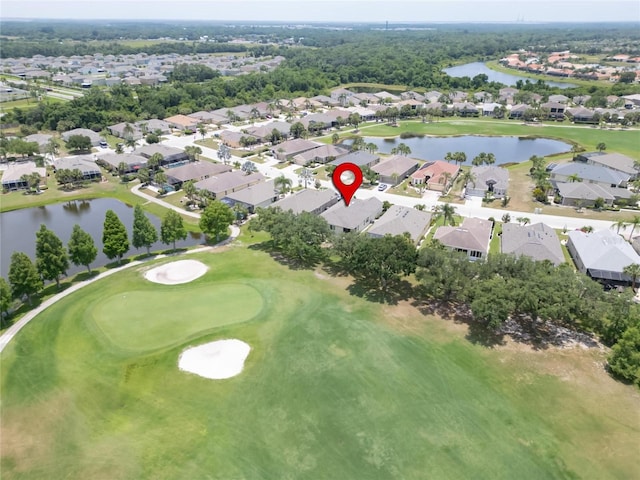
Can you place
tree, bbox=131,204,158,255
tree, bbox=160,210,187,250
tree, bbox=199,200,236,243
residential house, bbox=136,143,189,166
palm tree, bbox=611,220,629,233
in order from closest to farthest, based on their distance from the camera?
tree, bbox=131,204,158,255 < tree, bbox=160,210,187,250 < tree, bbox=199,200,236,243 < palm tree, bbox=611,220,629,233 < residential house, bbox=136,143,189,166

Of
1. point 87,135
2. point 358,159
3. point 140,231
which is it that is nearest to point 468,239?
point 358,159

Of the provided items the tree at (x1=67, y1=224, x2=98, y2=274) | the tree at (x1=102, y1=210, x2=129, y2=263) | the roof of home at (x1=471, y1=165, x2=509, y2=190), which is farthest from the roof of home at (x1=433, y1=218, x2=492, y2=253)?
the tree at (x1=67, y1=224, x2=98, y2=274)

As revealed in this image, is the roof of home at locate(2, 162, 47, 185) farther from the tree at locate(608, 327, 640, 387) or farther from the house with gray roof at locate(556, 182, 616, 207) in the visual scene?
the house with gray roof at locate(556, 182, 616, 207)

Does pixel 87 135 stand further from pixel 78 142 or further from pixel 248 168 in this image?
pixel 248 168

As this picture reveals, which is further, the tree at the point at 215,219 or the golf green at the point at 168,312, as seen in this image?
the tree at the point at 215,219

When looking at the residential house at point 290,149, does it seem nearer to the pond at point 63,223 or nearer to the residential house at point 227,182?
the residential house at point 227,182

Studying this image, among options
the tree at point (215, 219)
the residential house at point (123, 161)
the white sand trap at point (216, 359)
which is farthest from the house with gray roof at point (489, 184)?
the residential house at point (123, 161)
